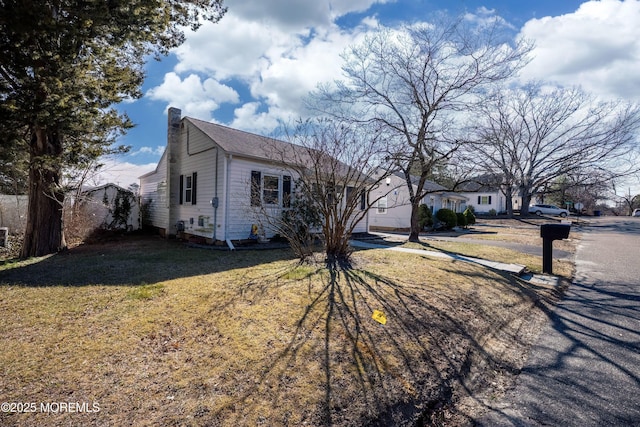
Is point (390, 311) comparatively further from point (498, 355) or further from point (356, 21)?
point (356, 21)

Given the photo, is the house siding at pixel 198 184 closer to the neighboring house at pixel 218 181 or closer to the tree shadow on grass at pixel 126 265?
the neighboring house at pixel 218 181

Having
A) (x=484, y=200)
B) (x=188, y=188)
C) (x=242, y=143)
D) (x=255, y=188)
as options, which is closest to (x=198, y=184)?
(x=188, y=188)

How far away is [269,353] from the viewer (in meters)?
3.29

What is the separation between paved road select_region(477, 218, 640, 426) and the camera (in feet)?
8.82

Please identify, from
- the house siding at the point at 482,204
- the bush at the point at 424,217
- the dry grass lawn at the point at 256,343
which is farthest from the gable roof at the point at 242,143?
the house siding at the point at 482,204

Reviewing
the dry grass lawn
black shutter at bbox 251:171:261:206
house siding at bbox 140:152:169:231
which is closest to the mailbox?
the dry grass lawn

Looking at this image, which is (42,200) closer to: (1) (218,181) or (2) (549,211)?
(1) (218,181)

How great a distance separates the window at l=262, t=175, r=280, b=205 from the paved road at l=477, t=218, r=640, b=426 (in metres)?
8.66

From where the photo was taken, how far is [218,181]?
10.4m

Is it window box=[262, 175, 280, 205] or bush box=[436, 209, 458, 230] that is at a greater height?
window box=[262, 175, 280, 205]

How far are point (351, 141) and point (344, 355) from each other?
18.9 feet

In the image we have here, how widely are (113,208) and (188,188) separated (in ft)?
15.5

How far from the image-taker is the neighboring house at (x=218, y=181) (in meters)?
10.3

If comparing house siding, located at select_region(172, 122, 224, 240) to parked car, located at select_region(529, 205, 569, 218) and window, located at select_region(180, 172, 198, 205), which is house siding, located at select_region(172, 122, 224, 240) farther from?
parked car, located at select_region(529, 205, 569, 218)
